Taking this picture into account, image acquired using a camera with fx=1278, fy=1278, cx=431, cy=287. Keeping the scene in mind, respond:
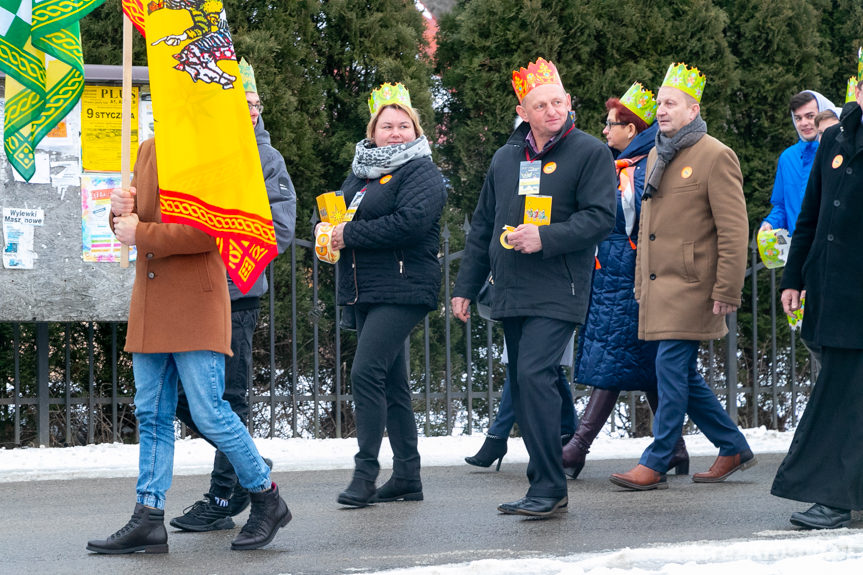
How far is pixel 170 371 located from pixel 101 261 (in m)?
3.27

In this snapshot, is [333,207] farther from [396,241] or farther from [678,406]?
[678,406]

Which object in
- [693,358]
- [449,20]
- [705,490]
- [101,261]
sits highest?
[449,20]

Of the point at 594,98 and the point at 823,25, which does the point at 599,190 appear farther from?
the point at 823,25

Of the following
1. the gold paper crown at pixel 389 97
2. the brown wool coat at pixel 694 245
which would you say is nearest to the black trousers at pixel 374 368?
the gold paper crown at pixel 389 97

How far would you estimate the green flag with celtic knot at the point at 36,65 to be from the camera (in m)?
5.52

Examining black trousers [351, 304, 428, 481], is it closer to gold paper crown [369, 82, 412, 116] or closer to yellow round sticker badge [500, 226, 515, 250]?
yellow round sticker badge [500, 226, 515, 250]

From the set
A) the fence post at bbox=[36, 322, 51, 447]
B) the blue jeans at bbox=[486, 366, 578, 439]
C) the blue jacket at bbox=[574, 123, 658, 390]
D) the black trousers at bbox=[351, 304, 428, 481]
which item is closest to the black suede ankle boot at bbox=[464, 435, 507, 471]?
the blue jeans at bbox=[486, 366, 578, 439]

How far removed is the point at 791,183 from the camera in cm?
819

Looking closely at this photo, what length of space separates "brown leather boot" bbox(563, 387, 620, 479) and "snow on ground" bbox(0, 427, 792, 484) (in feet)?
2.65

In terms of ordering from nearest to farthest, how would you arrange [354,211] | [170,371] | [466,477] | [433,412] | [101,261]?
[170,371], [354,211], [466,477], [101,261], [433,412]

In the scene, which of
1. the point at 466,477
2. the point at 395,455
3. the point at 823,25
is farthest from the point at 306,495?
the point at 823,25

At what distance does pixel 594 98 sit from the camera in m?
9.66

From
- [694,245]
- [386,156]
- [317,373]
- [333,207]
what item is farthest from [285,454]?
[694,245]

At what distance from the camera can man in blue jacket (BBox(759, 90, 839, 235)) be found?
7.96 metres
